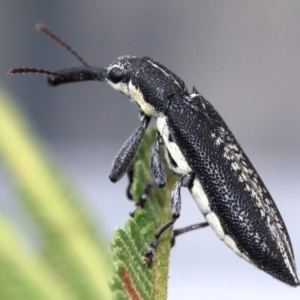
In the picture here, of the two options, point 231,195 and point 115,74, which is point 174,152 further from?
point 115,74

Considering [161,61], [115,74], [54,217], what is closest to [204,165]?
[115,74]

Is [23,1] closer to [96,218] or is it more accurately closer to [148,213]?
[96,218]

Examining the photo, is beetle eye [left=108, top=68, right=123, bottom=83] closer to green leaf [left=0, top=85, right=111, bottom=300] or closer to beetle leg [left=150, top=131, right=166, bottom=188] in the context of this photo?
beetle leg [left=150, top=131, right=166, bottom=188]

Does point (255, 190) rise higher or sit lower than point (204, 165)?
lower

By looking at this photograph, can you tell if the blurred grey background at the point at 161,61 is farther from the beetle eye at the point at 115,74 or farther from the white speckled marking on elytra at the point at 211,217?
the white speckled marking on elytra at the point at 211,217

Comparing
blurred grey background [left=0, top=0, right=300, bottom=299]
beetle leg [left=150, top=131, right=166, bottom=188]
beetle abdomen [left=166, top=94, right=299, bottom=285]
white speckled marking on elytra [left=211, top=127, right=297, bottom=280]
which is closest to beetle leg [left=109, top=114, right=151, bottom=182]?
beetle leg [left=150, top=131, right=166, bottom=188]

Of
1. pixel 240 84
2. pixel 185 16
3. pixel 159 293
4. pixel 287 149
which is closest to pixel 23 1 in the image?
pixel 185 16
